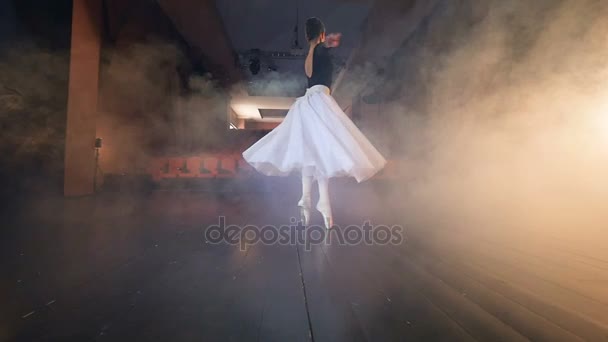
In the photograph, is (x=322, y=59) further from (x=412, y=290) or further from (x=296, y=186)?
(x=296, y=186)

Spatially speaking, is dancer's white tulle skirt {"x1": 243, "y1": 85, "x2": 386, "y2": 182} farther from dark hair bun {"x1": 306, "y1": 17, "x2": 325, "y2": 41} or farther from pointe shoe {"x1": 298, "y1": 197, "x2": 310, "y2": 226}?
dark hair bun {"x1": 306, "y1": 17, "x2": 325, "y2": 41}

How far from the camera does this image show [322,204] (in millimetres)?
1446

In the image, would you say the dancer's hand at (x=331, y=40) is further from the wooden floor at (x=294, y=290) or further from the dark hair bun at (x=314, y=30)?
the wooden floor at (x=294, y=290)

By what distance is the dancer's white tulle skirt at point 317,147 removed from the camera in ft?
4.42

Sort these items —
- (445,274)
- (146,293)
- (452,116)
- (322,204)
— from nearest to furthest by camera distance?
(146,293) < (445,274) < (322,204) < (452,116)

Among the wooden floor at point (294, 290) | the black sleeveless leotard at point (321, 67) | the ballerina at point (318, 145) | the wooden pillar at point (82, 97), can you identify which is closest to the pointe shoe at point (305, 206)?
the ballerina at point (318, 145)

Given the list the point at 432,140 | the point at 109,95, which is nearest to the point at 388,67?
the point at 432,140

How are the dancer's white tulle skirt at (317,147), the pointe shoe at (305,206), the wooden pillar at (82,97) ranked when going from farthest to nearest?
the wooden pillar at (82,97)
the pointe shoe at (305,206)
the dancer's white tulle skirt at (317,147)

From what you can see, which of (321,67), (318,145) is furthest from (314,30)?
(318,145)

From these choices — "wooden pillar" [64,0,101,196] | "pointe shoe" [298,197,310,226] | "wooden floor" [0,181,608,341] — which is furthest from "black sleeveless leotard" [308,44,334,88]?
"wooden pillar" [64,0,101,196]

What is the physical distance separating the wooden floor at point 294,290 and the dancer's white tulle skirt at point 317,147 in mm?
379

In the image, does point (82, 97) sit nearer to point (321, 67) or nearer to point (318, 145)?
point (321, 67)

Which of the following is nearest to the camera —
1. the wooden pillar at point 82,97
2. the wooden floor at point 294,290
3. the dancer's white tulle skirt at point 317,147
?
the wooden floor at point 294,290

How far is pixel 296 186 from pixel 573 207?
9.33 feet
